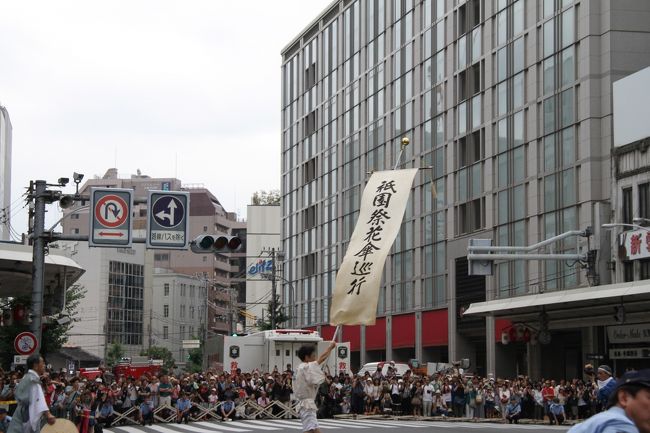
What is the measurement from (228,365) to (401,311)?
27.7 m

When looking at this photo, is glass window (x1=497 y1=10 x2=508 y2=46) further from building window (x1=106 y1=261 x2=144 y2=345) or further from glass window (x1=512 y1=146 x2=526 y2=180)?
building window (x1=106 y1=261 x2=144 y2=345)

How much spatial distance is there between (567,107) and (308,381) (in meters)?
38.2

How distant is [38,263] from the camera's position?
2556cm

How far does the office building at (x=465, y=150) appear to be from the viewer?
5025cm

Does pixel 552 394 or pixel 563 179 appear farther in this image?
pixel 563 179

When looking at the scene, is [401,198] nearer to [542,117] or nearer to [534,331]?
[534,331]

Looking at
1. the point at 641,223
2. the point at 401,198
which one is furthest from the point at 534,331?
the point at 401,198

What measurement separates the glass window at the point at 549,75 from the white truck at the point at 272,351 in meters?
16.3

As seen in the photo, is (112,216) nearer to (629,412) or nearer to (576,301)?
(576,301)

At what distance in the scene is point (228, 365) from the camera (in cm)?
4434

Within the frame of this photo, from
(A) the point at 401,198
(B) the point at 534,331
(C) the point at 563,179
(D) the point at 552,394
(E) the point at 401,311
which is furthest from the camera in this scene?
(E) the point at 401,311

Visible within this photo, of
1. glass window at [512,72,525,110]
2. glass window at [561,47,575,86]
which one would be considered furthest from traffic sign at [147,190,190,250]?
glass window at [512,72,525,110]

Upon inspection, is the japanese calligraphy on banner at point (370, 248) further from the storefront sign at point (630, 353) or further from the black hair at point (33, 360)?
the storefront sign at point (630, 353)

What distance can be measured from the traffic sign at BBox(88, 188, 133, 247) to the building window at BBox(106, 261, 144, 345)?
366 ft
